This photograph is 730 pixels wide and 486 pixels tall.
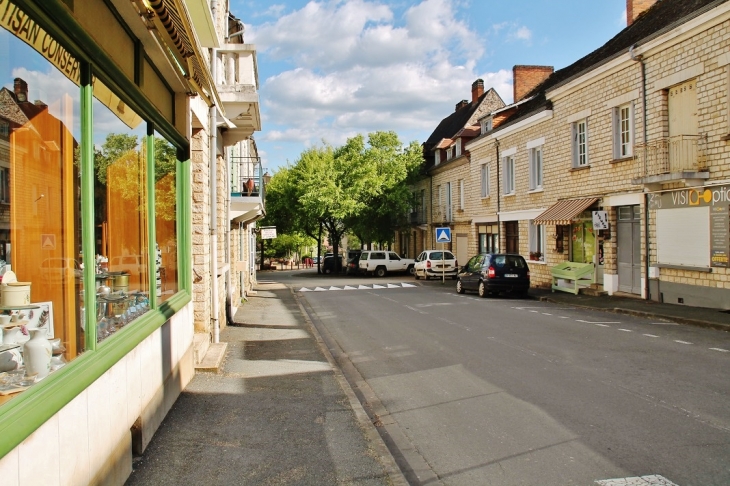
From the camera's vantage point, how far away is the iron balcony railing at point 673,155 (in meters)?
15.3

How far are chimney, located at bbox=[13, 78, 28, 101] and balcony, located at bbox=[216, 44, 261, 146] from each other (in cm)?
850

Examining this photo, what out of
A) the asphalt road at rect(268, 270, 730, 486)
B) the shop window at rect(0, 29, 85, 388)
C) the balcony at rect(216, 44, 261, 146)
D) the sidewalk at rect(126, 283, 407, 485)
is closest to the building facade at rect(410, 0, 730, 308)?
the asphalt road at rect(268, 270, 730, 486)

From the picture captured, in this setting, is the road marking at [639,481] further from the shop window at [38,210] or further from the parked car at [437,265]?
the parked car at [437,265]

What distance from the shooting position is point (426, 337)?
11.9 m

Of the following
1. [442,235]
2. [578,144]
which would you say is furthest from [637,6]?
[442,235]

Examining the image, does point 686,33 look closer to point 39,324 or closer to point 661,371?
point 661,371

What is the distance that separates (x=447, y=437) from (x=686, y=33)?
14.4 metres

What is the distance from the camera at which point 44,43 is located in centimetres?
346

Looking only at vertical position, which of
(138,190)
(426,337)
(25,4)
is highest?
(25,4)

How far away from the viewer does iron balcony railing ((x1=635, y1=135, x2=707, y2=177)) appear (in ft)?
50.3

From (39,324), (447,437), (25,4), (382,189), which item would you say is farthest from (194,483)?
(382,189)

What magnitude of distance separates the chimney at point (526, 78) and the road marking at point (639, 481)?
98.2 feet

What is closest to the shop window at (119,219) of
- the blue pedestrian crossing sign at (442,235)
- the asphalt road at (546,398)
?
the asphalt road at (546,398)

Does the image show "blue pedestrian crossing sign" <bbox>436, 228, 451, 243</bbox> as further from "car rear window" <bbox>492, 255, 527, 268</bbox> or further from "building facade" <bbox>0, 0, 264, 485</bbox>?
"building facade" <bbox>0, 0, 264, 485</bbox>
